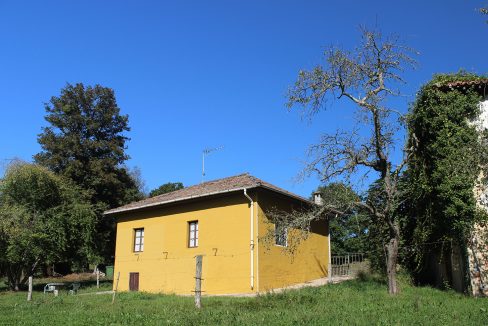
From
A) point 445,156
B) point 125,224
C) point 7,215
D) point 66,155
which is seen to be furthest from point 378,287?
point 66,155

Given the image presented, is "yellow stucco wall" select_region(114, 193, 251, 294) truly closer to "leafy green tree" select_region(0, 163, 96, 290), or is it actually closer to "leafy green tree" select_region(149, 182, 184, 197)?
"leafy green tree" select_region(0, 163, 96, 290)

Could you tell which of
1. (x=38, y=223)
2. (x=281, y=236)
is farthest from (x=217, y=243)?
(x=38, y=223)

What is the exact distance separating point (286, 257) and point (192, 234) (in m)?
4.42

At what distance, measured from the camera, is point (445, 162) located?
14.4m

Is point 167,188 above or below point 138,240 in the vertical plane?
above

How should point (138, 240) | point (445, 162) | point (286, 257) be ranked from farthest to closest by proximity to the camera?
point (138, 240), point (286, 257), point (445, 162)

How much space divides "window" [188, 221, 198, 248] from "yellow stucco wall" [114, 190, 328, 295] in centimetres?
20

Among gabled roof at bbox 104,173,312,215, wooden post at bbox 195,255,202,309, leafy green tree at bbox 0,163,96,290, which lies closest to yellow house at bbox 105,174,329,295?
gabled roof at bbox 104,173,312,215

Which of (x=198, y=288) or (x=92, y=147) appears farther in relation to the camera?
(x=92, y=147)

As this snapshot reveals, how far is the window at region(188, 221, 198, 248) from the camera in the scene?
20.5 meters

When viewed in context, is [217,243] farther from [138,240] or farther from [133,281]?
[133,281]

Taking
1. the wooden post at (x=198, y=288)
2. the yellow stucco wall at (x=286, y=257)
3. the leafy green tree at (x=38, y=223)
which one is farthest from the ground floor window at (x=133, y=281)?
the wooden post at (x=198, y=288)

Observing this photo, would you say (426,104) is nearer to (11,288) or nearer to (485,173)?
(485,173)

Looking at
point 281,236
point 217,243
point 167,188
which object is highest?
point 167,188
